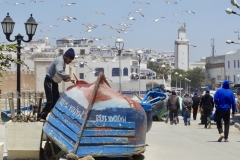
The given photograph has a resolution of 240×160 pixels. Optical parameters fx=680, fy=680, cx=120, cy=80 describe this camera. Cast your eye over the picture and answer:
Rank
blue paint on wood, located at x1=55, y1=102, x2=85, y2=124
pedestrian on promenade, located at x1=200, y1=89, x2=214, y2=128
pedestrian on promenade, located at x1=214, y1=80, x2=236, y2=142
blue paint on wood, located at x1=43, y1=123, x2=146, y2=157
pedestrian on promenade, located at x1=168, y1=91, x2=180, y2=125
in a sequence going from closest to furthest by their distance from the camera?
1. blue paint on wood, located at x1=43, y1=123, x2=146, y2=157
2. blue paint on wood, located at x1=55, y1=102, x2=85, y2=124
3. pedestrian on promenade, located at x1=214, y1=80, x2=236, y2=142
4. pedestrian on promenade, located at x1=200, y1=89, x2=214, y2=128
5. pedestrian on promenade, located at x1=168, y1=91, x2=180, y2=125

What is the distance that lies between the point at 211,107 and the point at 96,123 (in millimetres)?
16316

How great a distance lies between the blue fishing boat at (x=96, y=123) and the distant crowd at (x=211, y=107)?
5427 millimetres

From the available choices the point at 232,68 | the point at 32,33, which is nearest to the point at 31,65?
the point at 232,68

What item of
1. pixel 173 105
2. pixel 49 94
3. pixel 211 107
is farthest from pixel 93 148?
pixel 173 105

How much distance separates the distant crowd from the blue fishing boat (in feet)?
17.8

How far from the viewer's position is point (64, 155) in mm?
12086

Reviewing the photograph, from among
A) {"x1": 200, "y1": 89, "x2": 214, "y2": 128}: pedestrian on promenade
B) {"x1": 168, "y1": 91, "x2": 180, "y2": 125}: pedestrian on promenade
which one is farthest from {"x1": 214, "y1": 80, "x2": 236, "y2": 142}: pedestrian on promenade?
{"x1": 168, "y1": 91, "x2": 180, "y2": 125}: pedestrian on promenade

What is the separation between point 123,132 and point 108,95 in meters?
0.73

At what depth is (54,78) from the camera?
1315cm

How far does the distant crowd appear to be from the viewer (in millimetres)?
17344

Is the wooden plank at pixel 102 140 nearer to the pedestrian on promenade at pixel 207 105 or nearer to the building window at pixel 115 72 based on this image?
the pedestrian on promenade at pixel 207 105

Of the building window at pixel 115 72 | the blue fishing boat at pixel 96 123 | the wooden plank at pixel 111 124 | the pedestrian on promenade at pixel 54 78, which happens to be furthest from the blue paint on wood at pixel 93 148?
the building window at pixel 115 72

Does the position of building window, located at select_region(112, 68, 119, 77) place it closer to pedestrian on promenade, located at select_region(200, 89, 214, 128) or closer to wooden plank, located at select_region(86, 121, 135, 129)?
pedestrian on promenade, located at select_region(200, 89, 214, 128)

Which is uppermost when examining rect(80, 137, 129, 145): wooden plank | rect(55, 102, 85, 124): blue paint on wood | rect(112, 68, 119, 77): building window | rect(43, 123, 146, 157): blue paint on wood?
rect(112, 68, 119, 77): building window
